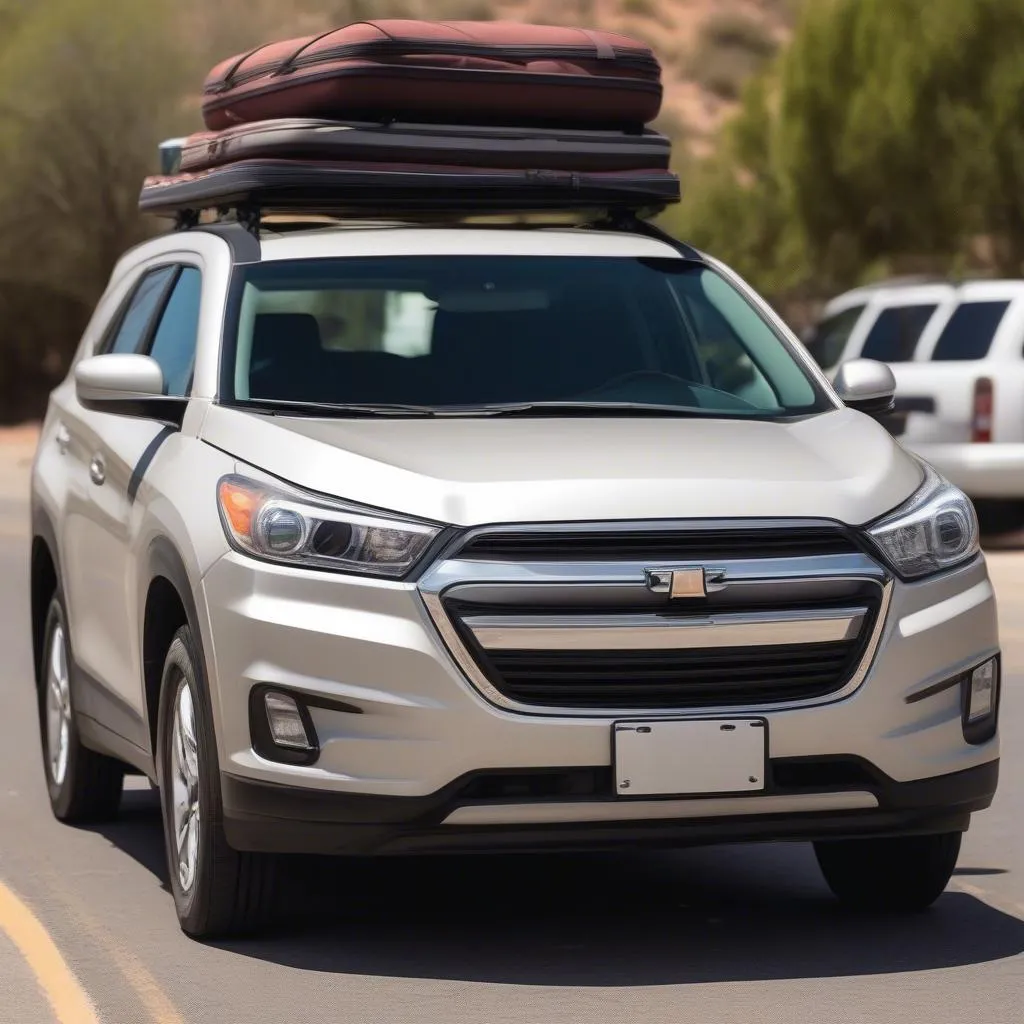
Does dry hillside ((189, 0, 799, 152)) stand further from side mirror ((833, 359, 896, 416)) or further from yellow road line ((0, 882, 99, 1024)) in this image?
yellow road line ((0, 882, 99, 1024))

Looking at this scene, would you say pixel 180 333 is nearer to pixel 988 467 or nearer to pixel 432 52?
pixel 432 52

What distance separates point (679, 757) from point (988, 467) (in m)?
12.8

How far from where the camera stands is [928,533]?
670 centimetres

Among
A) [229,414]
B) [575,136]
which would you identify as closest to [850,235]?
[575,136]

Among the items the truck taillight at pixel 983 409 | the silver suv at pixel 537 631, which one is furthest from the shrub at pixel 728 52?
the silver suv at pixel 537 631

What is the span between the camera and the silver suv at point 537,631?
249 inches

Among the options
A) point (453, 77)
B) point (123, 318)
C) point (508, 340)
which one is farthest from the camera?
point (123, 318)

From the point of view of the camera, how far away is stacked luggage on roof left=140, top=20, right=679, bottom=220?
323 inches

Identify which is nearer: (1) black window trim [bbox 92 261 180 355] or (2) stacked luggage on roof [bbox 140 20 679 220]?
(2) stacked luggage on roof [bbox 140 20 679 220]

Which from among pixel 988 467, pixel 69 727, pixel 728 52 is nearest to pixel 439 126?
pixel 69 727

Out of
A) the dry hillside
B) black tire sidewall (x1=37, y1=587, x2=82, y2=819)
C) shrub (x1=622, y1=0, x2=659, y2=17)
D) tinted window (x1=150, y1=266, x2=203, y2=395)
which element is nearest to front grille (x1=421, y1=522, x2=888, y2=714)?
tinted window (x1=150, y1=266, x2=203, y2=395)

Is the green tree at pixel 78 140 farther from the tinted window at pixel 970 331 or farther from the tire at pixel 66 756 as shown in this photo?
the tire at pixel 66 756

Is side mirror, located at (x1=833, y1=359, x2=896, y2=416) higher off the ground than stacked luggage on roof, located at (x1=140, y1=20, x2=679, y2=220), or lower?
lower

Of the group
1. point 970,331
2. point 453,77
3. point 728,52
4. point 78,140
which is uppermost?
point 453,77
